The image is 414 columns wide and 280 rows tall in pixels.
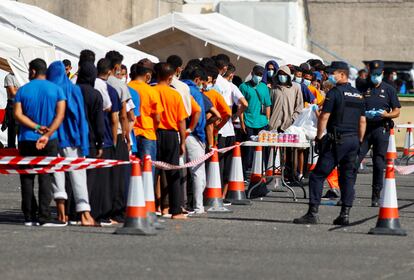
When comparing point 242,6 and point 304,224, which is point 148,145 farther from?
point 242,6

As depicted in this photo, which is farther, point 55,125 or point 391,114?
point 391,114

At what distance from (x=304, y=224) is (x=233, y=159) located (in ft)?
10.3

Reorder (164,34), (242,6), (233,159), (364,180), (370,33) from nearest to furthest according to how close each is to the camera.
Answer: (233,159), (364,180), (164,34), (242,6), (370,33)

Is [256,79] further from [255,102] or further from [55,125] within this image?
[55,125]

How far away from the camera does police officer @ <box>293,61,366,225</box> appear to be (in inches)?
619

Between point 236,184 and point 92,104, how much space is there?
4.59 m

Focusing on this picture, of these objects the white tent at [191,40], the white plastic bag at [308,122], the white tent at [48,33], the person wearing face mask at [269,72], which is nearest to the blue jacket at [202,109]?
the white plastic bag at [308,122]

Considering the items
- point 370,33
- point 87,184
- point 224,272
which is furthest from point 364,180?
point 370,33

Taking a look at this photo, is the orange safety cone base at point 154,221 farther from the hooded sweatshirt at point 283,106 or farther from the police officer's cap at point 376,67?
Result: the hooded sweatshirt at point 283,106

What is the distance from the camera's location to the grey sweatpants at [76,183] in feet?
48.4

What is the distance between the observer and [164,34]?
A: 30.1 metres

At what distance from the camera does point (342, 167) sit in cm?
1587

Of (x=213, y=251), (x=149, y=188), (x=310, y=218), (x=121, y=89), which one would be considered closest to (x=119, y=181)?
(x=121, y=89)

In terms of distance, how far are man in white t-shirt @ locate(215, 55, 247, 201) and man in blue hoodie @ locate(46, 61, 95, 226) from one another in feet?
13.9
